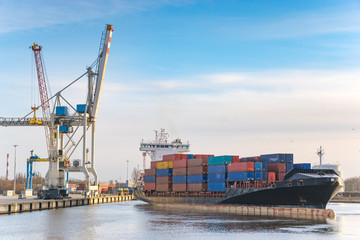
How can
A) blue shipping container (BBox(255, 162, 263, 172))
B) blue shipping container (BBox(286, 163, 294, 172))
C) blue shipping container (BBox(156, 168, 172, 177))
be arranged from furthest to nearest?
blue shipping container (BBox(156, 168, 172, 177))
blue shipping container (BBox(286, 163, 294, 172))
blue shipping container (BBox(255, 162, 263, 172))

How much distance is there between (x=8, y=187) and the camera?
169000 mm

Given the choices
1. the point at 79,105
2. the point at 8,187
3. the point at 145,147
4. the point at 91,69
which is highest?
the point at 91,69

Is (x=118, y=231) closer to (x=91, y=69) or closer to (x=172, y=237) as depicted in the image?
(x=172, y=237)

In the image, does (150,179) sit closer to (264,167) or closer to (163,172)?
(163,172)

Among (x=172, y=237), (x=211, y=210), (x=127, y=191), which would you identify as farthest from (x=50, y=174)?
(x=127, y=191)

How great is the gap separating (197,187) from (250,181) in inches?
387

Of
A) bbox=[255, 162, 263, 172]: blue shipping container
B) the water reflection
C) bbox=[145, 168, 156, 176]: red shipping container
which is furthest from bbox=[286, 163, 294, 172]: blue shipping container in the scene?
bbox=[145, 168, 156, 176]: red shipping container

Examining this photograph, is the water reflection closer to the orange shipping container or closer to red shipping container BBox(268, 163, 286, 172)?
red shipping container BBox(268, 163, 286, 172)

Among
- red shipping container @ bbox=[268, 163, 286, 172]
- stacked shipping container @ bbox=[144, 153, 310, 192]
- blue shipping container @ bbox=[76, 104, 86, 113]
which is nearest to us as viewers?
stacked shipping container @ bbox=[144, 153, 310, 192]

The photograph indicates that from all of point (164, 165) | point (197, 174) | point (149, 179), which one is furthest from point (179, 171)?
point (149, 179)

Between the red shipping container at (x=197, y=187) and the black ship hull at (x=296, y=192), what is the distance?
435cm

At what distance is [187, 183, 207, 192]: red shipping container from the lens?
59.9 m

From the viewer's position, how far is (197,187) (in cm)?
6072

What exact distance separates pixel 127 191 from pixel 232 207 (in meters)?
97.3
